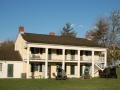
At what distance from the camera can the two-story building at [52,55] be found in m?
33.9

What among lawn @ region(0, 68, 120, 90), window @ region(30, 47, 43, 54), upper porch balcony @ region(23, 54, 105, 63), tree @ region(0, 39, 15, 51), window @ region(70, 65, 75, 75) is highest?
tree @ region(0, 39, 15, 51)

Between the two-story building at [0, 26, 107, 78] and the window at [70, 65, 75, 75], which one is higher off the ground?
the two-story building at [0, 26, 107, 78]

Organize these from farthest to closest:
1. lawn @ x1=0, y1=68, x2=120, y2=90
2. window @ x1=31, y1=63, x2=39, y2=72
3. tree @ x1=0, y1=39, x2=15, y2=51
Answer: tree @ x1=0, y1=39, x2=15, y2=51 < window @ x1=31, y1=63, x2=39, y2=72 < lawn @ x1=0, y1=68, x2=120, y2=90

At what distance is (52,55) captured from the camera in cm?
3666

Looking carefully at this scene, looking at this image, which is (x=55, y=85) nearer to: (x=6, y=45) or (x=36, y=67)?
(x=36, y=67)

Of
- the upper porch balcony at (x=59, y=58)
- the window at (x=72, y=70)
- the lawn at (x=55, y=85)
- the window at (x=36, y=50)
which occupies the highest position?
the window at (x=36, y=50)

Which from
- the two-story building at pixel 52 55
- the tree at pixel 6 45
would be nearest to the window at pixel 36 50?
the two-story building at pixel 52 55

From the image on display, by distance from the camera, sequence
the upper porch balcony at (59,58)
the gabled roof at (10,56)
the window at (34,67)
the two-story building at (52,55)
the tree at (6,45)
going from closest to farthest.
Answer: the gabled roof at (10,56)
the two-story building at (52,55)
the upper porch balcony at (59,58)
the window at (34,67)
the tree at (6,45)

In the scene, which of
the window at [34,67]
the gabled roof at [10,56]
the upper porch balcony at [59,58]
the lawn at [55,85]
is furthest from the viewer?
the window at [34,67]

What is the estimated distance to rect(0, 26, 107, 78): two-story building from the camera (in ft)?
111

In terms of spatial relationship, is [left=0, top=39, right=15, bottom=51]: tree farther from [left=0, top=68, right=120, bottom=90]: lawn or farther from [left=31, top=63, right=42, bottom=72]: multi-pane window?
[left=0, top=68, right=120, bottom=90]: lawn

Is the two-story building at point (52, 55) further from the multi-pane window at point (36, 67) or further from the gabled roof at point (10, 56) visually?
the gabled roof at point (10, 56)

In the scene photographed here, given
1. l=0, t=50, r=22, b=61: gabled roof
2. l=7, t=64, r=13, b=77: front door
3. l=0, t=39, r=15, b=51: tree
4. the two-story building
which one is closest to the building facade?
the two-story building

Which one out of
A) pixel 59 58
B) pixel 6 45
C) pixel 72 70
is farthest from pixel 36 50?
pixel 6 45
